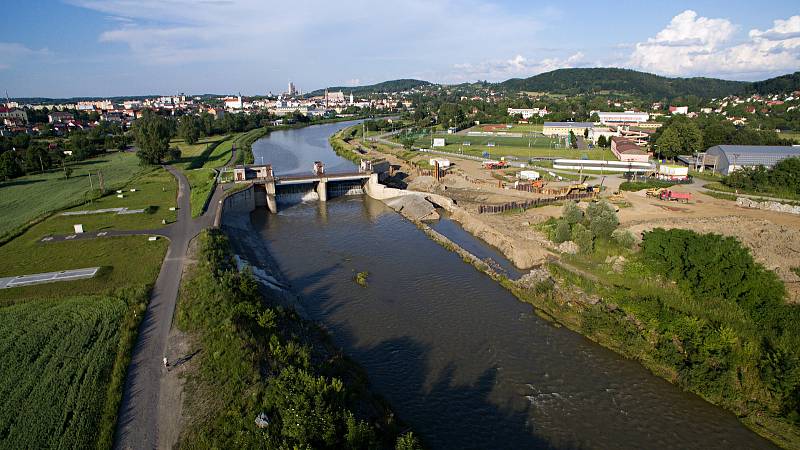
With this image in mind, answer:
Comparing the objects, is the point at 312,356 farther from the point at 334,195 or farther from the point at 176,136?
the point at 176,136

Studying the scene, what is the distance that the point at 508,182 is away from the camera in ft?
176

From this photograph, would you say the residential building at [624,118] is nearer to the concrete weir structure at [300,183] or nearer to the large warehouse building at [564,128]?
the large warehouse building at [564,128]

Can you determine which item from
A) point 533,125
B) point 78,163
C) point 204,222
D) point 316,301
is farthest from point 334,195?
point 533,125

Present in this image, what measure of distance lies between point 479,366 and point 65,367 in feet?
55.6

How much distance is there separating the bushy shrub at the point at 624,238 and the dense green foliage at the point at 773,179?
75.9 feet

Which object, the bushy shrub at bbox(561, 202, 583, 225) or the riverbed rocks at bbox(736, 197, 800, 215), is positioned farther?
the riverbed rocks at bbox(736, 197, 800, 215)

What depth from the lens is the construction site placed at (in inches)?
1176

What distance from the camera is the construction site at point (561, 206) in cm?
2986

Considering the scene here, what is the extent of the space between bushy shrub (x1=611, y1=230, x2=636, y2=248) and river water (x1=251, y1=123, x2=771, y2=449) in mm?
7927

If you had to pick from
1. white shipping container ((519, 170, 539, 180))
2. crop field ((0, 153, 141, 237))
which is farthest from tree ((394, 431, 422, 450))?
white shipping container ((519, 170, 539, 180))

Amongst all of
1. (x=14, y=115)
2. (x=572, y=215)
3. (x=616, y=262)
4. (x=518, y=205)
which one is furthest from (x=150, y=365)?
(x=14, y=115)

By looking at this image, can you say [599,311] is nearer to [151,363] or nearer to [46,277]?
[151,363]

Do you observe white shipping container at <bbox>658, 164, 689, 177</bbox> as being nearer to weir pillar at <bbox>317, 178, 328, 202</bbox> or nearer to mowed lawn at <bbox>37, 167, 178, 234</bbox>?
weir pillar at <bbox>317, 178, 328, 202</bbox>

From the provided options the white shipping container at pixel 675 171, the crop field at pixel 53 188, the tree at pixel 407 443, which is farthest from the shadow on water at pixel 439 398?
the white shipping container at pixel 675 171
